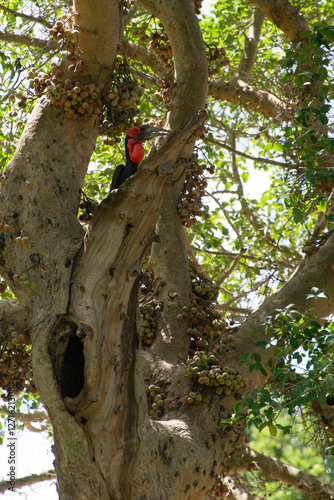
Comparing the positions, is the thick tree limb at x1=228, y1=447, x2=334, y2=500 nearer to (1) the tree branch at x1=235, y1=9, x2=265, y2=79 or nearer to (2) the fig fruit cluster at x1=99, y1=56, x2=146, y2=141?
(2) the fig fruit cluster at x1=99, y1=56, x2=146, y2=141

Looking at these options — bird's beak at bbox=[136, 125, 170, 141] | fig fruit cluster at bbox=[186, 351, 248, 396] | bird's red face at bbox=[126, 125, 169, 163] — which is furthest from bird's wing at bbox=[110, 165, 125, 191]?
fig fruit cluster at bbox=[186, 351, 248, 396]

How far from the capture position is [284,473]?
4656 millimetres

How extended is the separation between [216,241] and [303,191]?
1798mm

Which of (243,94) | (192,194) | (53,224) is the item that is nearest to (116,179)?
(192,194)

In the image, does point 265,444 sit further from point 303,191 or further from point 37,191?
point 37,191

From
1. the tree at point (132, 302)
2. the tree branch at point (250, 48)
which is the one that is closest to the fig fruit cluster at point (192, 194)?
the tree at point (132, 302)

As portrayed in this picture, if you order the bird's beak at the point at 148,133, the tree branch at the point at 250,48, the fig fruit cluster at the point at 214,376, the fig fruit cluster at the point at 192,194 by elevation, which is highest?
the tree branch at the point at 250,48

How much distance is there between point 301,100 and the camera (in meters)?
4.69

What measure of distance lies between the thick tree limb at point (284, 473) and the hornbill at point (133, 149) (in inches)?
103

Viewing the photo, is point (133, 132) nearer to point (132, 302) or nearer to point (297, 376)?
point (132, 302)

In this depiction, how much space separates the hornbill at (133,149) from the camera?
13.0 ft

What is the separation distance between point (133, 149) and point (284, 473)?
317 centimetres

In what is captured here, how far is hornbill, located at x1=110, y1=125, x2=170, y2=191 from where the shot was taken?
3.98 m

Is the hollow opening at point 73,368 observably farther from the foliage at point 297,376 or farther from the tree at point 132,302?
the foliage at point 297,376
